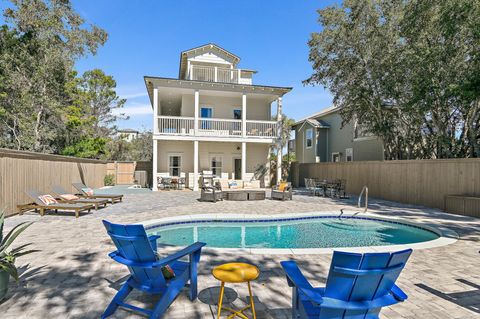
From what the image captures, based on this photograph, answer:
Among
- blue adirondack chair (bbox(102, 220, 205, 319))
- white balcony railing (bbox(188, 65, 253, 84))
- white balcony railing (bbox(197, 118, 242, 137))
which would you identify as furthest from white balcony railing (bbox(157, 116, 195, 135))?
blue adirondack chair (bbox(102, 220, 205, 319))

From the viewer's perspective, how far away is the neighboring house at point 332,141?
2019 centimetres

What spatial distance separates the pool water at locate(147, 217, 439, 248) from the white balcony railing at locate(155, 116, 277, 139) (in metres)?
9.52

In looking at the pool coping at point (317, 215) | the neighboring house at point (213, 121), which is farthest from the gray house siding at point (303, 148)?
the pool coping at point (317, 215)

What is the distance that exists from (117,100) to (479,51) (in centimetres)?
3029

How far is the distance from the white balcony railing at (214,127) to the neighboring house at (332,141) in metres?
6.09

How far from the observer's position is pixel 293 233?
8.23m

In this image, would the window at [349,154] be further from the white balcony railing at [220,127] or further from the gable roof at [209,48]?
the gable roof at [209,48]

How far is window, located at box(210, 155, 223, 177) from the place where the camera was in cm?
1953

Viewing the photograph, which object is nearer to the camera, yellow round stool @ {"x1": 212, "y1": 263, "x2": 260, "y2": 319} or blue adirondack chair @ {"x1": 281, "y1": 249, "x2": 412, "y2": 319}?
blue adirondack chair @ {"x1": 281, "y1": 249, "x2": 412, "y2": 319}

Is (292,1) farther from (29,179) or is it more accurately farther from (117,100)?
(117,100)

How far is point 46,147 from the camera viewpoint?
67.3 ft

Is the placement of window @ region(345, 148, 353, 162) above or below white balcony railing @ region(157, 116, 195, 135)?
below

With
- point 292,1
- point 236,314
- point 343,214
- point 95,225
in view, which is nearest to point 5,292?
point 236,314

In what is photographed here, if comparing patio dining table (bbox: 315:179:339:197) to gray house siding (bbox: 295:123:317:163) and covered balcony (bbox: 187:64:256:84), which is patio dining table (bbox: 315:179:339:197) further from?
gray house siding (bbox: 295:123:317:163)
